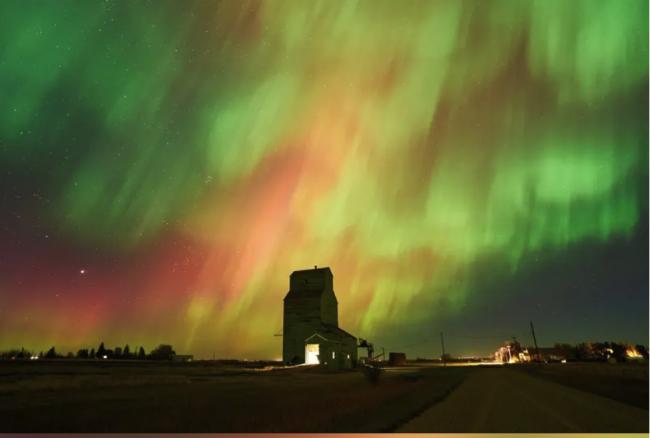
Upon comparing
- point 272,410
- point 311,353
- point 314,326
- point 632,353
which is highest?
point 314,326

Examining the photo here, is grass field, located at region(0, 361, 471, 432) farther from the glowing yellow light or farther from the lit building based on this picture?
the glowing yellow light

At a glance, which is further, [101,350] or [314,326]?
[101,350]

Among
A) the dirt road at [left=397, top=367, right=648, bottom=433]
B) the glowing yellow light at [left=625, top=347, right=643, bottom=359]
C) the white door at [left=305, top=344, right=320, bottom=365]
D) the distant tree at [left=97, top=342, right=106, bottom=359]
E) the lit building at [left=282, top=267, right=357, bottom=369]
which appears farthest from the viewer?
the glowing yellow light at [left=625, top=347, right=643, bottom=359]

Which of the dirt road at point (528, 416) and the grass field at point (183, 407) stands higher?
the grass field at point (183, 407)

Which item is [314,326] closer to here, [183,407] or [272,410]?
[272,410]

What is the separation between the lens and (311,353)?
64500 mm

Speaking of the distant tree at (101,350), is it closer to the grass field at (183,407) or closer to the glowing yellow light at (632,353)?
the grass field at (183,407)

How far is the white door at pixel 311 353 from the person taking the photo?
2514 inches

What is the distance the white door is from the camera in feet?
209

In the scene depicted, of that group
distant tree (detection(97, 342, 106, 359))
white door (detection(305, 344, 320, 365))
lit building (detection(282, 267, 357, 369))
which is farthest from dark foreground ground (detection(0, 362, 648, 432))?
distant tree (detection(97, 342, 106, 359))

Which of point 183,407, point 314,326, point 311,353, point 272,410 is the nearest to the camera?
point 183,407

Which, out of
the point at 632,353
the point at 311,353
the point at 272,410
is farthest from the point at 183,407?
the point at 632,353

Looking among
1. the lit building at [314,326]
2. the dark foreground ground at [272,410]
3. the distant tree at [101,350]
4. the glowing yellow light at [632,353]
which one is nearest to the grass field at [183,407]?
the dark foreground ground at [272,410]

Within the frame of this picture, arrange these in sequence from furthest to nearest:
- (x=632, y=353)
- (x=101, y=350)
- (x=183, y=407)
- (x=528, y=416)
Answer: (x=632, y=353) → (x=101, y=350) → (x=183, y=407) → (x=528, y=416)
